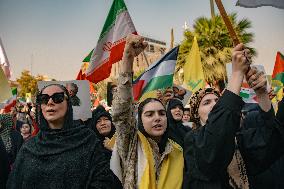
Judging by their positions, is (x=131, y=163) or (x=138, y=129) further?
(x=138, y=129)

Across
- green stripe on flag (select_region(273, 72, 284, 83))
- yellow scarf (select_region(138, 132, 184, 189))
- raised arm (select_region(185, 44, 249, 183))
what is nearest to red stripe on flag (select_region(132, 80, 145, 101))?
yellow scarf (select_region(138, 132, 184, 189))

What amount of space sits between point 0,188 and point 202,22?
59.6ft


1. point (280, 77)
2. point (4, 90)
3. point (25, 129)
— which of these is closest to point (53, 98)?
point (4, 90)

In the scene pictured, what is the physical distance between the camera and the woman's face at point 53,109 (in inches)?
97.1

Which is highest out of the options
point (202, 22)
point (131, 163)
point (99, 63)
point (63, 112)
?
point (202, 22)

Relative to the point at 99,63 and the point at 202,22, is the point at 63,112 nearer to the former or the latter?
the point at 99,63

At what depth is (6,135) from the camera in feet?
11.0

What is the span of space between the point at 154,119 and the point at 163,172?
15.9 inches

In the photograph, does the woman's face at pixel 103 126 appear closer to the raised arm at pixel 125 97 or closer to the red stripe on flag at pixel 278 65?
the raised arm at pixel 125 97

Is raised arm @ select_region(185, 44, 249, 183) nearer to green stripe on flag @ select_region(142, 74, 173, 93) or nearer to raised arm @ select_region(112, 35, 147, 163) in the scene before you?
raised arm @ select_region(112, 35, 147, 163)

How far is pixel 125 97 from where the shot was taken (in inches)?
96.5

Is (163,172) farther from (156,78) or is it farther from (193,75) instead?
(193,75)

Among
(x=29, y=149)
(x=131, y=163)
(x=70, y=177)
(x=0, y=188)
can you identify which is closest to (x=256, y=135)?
(x=131, y=163)

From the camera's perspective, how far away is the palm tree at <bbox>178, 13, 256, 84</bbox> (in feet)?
58.9
